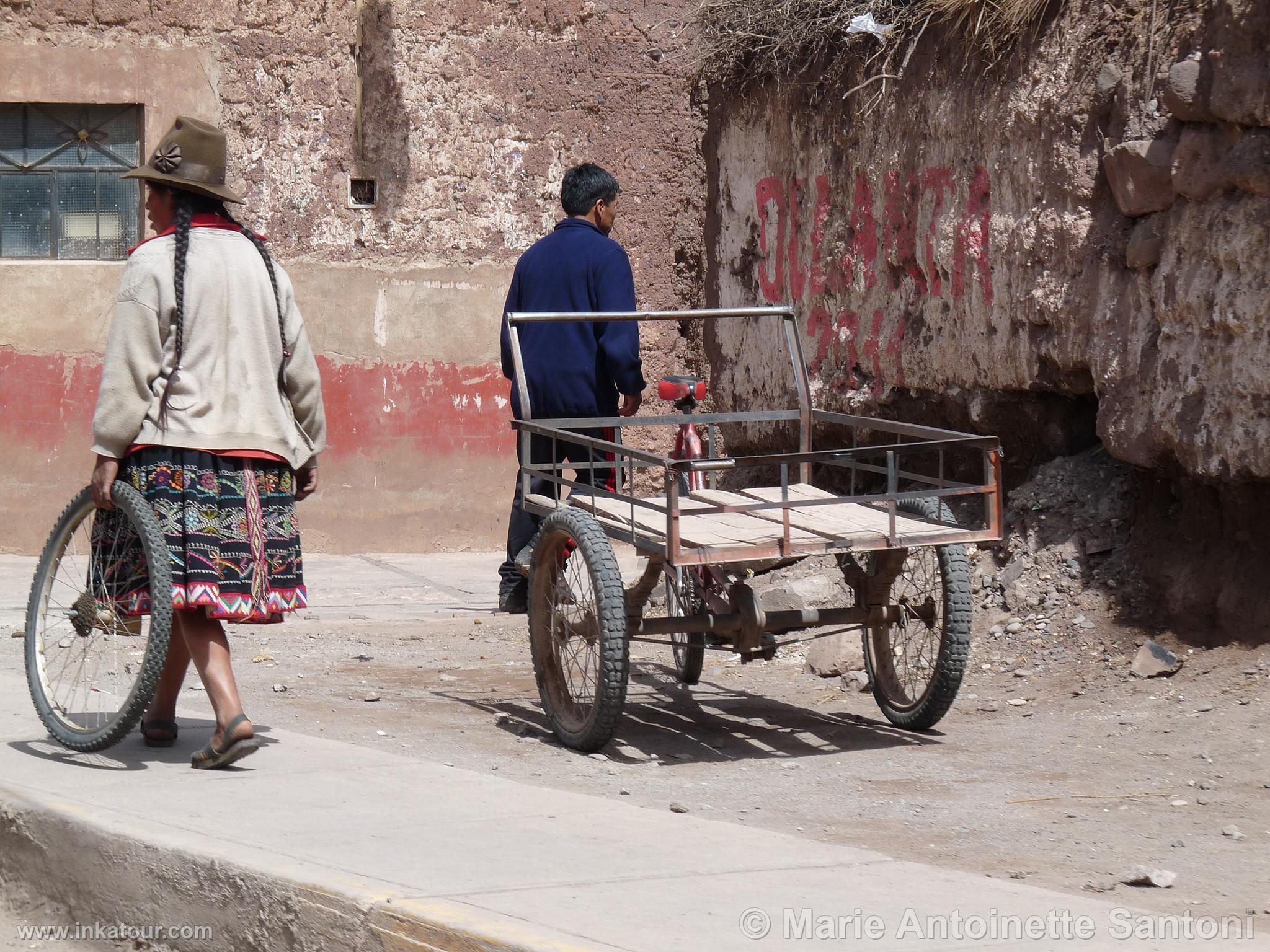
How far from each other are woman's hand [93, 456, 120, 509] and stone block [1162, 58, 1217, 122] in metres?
3.83

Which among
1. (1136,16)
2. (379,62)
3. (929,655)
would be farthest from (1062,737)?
(379,62)

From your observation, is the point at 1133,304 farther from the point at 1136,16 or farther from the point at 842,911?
the point at 842,911

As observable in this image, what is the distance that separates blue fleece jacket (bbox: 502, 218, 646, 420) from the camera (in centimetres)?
676

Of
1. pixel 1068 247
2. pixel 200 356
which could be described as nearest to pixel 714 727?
pixel 200 356

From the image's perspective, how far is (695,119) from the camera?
33.4ft

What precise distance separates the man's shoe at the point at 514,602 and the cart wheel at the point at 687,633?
3.41 feet

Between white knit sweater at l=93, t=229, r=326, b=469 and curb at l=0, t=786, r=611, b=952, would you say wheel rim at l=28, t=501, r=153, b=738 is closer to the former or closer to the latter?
white knit sweater at l=93, t=229, r=326, b=469

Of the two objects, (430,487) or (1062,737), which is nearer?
(1062,737)

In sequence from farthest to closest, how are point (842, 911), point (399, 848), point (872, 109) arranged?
1. point (872, 109)
2. point (399, 848)
3. point (842, 911)

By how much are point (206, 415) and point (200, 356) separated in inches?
6.2

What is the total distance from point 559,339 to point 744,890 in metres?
4.16

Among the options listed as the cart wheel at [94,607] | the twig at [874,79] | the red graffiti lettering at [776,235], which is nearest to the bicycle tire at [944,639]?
the cart wheel at [94,607]

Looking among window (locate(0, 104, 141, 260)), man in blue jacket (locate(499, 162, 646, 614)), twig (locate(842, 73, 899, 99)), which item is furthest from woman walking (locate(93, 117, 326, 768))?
window (locate(0, 104, 141, 260))

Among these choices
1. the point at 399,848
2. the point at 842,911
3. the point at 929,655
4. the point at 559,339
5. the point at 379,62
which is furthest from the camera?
the point at 379,62
